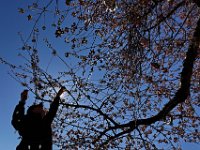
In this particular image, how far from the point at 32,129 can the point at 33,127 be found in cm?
4

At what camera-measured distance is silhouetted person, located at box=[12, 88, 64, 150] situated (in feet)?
19.5

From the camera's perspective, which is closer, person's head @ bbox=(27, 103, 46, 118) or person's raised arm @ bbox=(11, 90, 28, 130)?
person's raised arm @ bbox=(11, 90, 28, 130)

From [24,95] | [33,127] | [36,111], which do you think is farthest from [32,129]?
[24,95]

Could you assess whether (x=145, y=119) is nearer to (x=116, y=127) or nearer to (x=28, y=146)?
(x=116, y=127)

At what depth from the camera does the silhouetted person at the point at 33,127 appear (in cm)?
594

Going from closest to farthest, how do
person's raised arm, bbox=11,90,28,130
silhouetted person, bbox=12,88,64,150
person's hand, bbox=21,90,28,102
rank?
silhouetted person, bbox=12,88,64,150 → person's raised arm, bbox=11,90,28,130 → person's hand, bbox=21,90,28,102

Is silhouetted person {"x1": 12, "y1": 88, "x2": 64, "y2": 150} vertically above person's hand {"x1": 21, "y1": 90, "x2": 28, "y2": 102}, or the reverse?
person's hand {"x1": 21, "y1": 90, "x2": 28, "y2": 102}

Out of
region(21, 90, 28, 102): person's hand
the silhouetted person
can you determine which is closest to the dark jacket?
the silhouetted person

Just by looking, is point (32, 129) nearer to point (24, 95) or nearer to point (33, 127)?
point (33, 127)

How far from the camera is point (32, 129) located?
238 inches

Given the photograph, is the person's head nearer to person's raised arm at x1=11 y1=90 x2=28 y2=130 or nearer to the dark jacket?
the dark jacket

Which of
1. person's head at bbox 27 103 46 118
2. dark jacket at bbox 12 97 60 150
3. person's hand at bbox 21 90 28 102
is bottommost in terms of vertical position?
dark jacket at bbox 12 97 60 150

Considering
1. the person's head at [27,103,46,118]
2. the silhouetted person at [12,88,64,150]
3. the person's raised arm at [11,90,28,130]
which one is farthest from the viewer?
the person's head at [27,103,46,118]

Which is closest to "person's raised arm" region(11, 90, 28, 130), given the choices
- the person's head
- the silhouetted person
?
the silhouetted person
